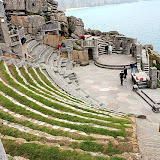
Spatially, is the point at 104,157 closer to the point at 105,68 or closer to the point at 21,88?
the point at 21,88

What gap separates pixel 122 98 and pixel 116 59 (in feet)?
41.7

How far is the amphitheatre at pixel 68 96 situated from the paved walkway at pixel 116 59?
0.15 m

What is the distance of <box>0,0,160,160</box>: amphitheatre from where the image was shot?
7.14m

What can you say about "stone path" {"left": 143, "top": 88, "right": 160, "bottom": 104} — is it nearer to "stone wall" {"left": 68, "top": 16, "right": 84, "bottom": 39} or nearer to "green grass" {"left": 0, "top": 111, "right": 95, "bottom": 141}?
"green grass" {"left": 0, "top": 111, "right": 95, "bottom": 141}

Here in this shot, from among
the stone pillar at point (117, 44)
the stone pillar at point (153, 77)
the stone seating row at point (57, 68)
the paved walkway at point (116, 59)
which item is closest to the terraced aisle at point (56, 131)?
the stone seating row at point (57, 68)

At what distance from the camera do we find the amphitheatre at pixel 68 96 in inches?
281

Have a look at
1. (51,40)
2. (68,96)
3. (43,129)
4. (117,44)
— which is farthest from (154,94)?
(51,40)

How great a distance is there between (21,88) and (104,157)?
8.44 metres

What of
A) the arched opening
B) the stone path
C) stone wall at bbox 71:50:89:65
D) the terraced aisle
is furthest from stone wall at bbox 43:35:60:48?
the terraced aisle

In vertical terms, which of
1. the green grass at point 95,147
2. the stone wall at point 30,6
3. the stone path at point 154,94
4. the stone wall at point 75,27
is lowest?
the stone path at point 154,94

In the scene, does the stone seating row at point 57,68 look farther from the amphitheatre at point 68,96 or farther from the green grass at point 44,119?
the green grass at point 44,119

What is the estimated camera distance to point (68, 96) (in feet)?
49.2

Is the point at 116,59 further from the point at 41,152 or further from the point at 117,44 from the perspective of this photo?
the point at 41,152

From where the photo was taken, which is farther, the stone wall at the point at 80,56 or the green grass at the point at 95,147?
the stone wall at the point at 80,56
